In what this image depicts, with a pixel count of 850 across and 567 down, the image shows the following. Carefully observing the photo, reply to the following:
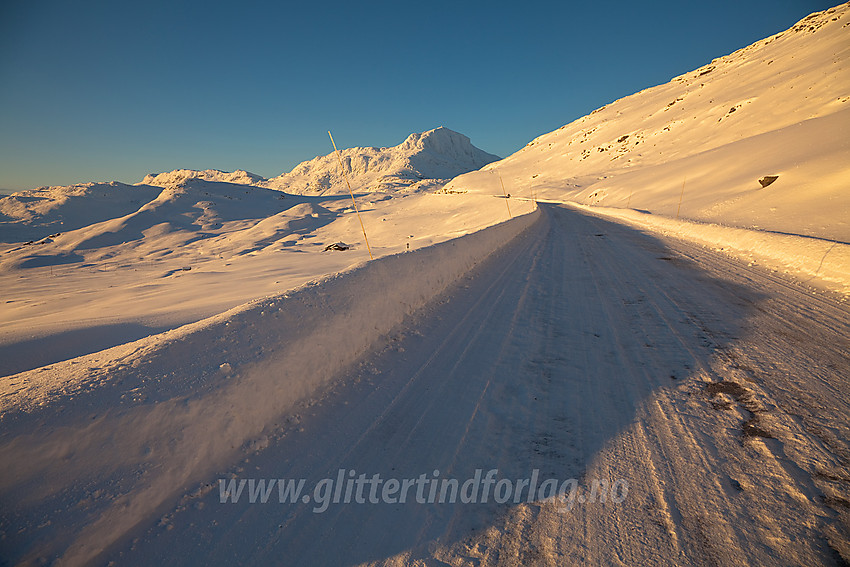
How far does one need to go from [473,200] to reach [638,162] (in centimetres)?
3693

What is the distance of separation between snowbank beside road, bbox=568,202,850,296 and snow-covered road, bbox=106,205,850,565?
190cm

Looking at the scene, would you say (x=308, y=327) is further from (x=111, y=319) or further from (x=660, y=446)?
(x=111, y=319)

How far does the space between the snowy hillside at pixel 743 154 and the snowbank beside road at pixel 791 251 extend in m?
1.63

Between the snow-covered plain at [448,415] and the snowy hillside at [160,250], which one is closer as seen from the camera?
the snow-covered plain at [448,415]

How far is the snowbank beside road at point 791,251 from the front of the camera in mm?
6137

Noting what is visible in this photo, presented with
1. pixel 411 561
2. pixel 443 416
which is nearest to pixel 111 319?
pixel 443 416

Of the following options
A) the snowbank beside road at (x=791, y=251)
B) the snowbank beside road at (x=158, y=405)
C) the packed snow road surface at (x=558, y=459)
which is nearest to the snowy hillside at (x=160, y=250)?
the snowbank beside road at (x=158, y=405)

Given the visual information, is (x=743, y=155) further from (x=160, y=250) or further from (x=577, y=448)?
(x=160, y=250)

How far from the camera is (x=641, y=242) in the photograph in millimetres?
11719

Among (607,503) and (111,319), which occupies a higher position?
(111,319)

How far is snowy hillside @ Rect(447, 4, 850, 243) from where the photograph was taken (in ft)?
42.0

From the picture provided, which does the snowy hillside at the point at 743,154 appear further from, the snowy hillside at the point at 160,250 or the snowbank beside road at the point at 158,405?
the snowbank beside road at the point at 158,405

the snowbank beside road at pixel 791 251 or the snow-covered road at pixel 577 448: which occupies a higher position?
the snow-covered road at pixel 577 448

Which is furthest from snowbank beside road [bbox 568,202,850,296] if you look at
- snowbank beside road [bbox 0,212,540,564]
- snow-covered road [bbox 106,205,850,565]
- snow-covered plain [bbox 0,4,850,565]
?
snowbank beside road [bbox 0,212,540,564]
